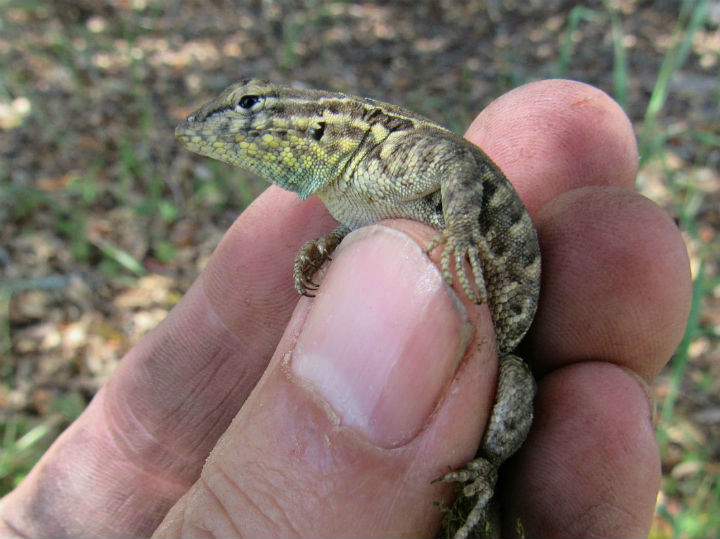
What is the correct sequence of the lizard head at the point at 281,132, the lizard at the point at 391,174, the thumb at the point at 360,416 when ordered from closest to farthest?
1. the thumb at the point at 360,416
2. the lizard at the point at 391,174
3. the lizard head at the point at 281,132

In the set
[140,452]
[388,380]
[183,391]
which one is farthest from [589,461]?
[140,452]

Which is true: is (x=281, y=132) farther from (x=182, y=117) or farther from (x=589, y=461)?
(x=182, y=117)

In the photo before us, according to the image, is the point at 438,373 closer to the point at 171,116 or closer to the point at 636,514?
the point at 636,514

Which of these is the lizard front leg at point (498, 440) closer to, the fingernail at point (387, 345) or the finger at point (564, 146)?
the fingernail at point (387, 345)

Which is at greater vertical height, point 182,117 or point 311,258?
point 311,258

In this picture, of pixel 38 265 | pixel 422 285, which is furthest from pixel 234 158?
pixel 38 265

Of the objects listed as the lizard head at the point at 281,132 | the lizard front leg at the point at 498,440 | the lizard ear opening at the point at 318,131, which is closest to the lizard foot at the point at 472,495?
the lizard front leg at the point at 498,440

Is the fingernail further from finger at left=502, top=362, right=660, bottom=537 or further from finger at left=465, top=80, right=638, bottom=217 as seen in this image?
finger at left=465, top=80, right=638, bottom=217
